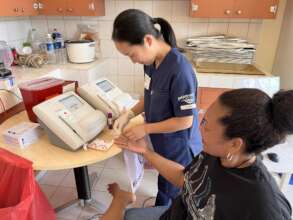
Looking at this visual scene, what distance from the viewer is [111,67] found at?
264cm

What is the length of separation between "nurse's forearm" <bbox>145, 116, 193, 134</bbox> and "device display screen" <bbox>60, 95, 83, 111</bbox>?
38cm

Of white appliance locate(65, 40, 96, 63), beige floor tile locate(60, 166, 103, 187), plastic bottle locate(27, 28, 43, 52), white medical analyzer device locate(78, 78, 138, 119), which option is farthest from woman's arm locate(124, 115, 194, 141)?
plastic bottle locate(27, 28, 43, 52)

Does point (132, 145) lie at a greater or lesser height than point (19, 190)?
greater

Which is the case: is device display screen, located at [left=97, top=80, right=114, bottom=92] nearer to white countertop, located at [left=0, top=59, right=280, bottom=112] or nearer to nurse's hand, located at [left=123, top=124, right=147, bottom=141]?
nurse's hand, located at [left=123, top=124, right=147, bottom=141]

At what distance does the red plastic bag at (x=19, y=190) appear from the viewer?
917 millimetres

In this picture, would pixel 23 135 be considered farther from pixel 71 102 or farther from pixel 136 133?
pixel 136 133

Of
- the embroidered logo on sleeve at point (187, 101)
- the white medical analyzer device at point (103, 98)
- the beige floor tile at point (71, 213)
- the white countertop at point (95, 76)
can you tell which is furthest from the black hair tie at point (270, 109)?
the beige floor tile at point (71, 213)

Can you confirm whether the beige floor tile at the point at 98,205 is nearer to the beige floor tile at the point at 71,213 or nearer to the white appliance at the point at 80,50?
the beige floor tile at the point at 71,213

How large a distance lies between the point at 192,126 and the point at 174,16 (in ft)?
4.92

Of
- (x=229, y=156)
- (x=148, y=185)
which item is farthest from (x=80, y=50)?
(x=229, y=156)

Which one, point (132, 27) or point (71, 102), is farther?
point (71, 102)

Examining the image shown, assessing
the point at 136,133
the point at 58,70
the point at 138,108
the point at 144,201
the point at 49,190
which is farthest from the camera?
the point at 58,70

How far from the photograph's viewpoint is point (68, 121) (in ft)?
3.66

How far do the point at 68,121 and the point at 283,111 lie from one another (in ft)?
2.85
